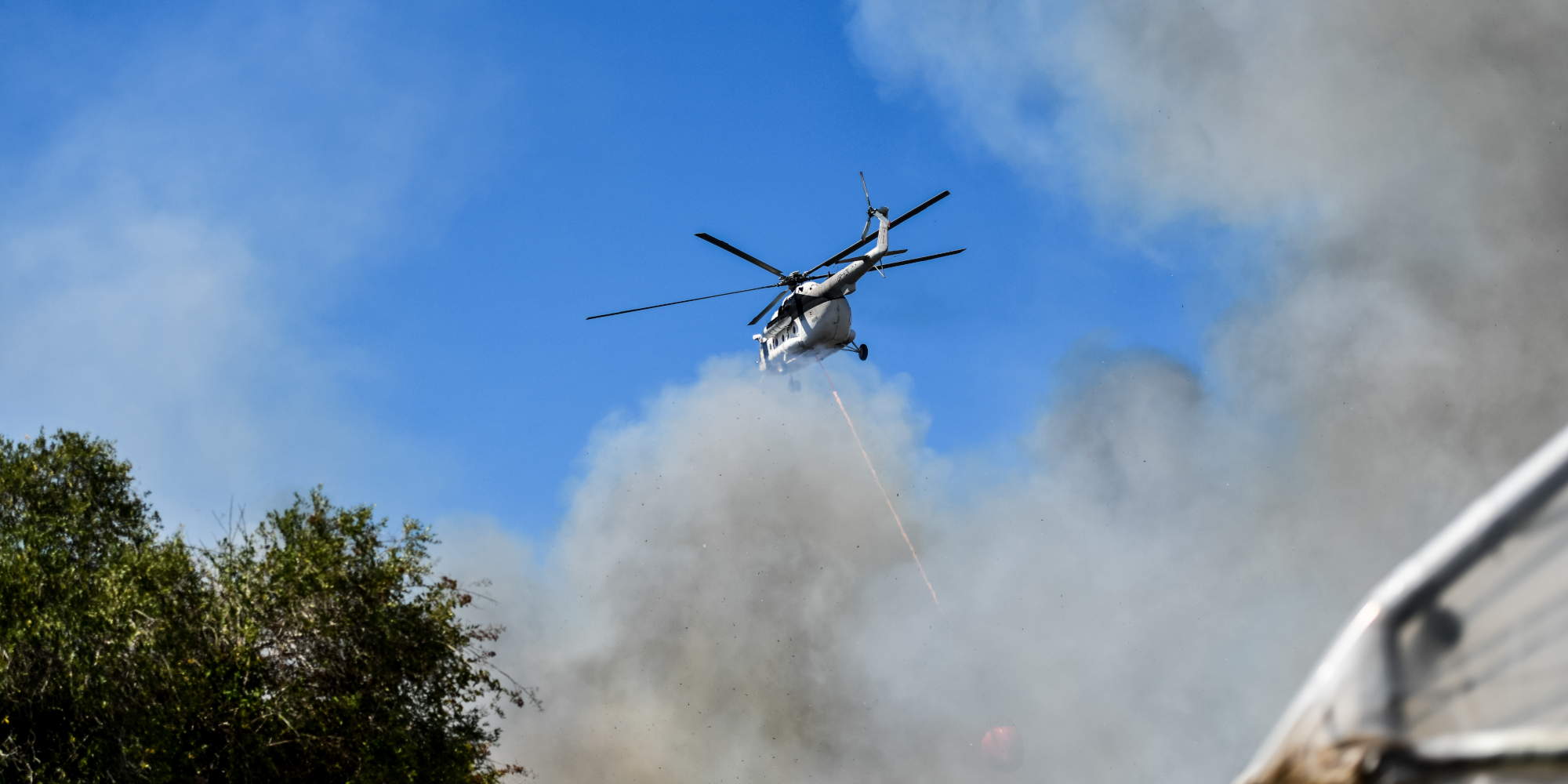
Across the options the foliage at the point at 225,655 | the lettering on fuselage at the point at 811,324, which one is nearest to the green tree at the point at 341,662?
the foliage at the point at 225,655

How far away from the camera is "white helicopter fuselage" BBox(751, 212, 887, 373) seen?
133 feet

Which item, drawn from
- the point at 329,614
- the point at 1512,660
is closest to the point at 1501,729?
the point at 1512,660

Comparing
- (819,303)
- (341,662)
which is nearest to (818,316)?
(819,303)

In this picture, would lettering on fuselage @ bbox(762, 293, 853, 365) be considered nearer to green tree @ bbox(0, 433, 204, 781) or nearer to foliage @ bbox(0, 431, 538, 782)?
foliage @ bbox(0, 431, 538, 782)

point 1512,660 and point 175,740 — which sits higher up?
point 175,740

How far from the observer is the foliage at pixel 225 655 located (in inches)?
907

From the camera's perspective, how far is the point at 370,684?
30594 mm

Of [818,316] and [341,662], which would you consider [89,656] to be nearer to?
[341,662]

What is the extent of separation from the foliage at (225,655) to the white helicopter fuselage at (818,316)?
1557 cm

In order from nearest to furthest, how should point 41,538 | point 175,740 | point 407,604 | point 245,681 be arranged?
1. point 175,740
2. point 245,681
3. point 41,538
4. point 407,604

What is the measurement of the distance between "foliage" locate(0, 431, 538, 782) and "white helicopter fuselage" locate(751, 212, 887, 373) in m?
15.6

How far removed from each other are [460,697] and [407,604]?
321 centimetres

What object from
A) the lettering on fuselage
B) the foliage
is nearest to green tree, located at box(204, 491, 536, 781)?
the foliage

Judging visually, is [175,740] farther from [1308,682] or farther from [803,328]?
[1308,682]
